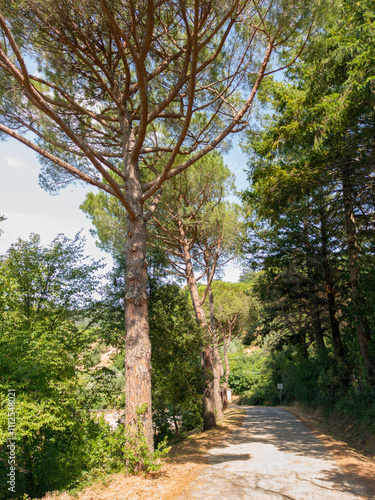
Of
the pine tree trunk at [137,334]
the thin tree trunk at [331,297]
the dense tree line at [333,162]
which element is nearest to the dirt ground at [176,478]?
the pine tree trunk at [137,334]

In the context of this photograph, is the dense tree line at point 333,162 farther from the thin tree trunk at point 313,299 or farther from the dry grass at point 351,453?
the dry grass at point 351,453

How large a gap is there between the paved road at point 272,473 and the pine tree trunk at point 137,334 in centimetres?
126

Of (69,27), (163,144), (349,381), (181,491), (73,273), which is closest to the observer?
(181,491)

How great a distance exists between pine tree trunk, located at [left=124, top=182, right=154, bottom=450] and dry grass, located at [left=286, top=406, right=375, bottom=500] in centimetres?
313

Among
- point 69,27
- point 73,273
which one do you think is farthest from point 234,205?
point 69,27

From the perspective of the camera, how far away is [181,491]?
472 cm

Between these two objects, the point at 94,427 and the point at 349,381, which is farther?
the point at 349,381

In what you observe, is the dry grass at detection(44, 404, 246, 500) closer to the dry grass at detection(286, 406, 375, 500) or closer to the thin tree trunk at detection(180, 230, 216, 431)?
the dry grass at detection(286, 406, 375, 500)

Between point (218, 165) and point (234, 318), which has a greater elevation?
point (218, 165)

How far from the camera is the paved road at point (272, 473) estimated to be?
15.1 feet

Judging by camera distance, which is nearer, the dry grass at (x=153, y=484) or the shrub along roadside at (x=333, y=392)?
the dry grass at (x=153, y=484)

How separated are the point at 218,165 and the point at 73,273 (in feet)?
20.9

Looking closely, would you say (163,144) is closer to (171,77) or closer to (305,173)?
(171,77)

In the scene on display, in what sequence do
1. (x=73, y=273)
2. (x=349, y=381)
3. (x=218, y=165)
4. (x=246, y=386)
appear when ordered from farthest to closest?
1. (x=246, y=386)
2. (x=218, y=165)
3. (x=349, y=381)
4. (x=73, y=273)
